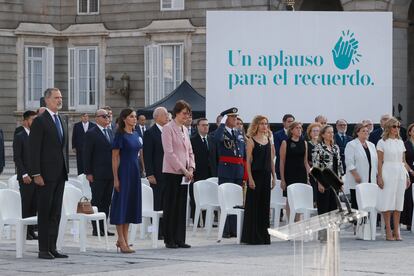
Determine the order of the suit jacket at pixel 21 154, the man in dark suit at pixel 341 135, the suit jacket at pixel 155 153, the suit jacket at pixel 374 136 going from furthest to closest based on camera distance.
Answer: the suit jacket at pixel 374 136 < the man in dark suit at pixel 341 135 < the suit jacket at pixel 155 153 < the suit jacket at pixel 21 154

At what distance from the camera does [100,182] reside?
775 inches

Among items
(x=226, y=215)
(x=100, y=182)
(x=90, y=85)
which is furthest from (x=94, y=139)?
(x=90, y=85)

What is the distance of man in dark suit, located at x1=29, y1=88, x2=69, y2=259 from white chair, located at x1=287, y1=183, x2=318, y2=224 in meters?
4.49

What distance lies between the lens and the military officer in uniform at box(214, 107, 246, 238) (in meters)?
19.9

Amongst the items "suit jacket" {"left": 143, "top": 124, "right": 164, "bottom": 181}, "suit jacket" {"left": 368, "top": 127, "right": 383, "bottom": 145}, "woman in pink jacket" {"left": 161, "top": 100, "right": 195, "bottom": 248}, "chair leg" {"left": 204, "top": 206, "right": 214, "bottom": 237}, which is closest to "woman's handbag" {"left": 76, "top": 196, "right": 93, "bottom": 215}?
"woman in pink jacket" {"left": 161, "top": 100, "right": 195, "bottom": 248}

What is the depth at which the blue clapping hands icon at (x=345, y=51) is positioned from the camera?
2297 centimetres

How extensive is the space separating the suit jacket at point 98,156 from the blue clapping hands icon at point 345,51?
523cm

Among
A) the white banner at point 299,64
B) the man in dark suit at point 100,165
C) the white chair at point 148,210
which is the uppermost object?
the white banner at point 299,64

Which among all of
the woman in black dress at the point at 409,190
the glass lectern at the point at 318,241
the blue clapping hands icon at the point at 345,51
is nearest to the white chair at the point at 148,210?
the woman in black dress at the point at 409,190

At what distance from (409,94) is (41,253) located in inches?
1071

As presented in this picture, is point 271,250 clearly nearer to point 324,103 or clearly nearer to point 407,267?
point 407,267

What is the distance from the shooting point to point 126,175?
55.1 feet

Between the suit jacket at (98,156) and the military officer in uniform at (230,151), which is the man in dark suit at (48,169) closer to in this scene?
the suit jacket at (98,156)

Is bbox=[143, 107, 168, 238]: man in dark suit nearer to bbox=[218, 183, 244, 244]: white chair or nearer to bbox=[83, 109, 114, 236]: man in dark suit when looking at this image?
bbox=[83, 109, 114, 236]: man in dark suit
